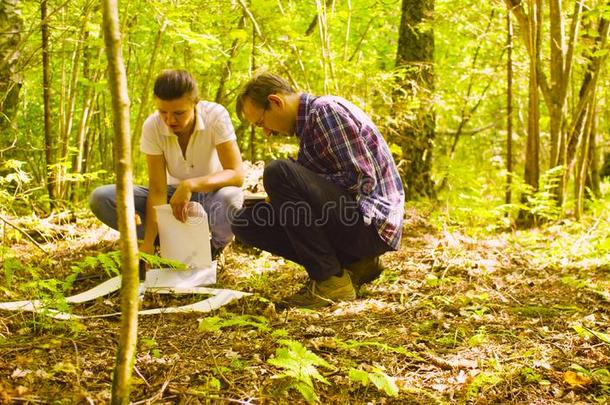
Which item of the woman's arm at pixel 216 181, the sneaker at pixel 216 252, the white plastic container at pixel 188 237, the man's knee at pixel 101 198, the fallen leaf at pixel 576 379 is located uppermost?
the woman's arm at pixel 216 181

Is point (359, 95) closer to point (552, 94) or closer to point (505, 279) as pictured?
point (552, 94)

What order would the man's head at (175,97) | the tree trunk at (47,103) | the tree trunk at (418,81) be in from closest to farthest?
the man's head at (175,97) < the tree trunk at (47,103) < the tree trunk at (418,81)

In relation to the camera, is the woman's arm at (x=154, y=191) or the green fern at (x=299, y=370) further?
the woman's arm at (x=154, y=191)

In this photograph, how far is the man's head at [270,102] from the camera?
3.04m

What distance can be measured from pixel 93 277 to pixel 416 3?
16.5ft

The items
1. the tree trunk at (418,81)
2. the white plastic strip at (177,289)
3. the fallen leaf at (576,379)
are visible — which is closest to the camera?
the fallen leaf at (576,379)

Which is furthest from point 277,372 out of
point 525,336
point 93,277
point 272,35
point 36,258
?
point 272,35

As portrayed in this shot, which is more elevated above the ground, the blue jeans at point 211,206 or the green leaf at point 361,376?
the blue jeans at point 211,206

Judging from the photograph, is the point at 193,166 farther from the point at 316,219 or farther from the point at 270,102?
the point at 316,219

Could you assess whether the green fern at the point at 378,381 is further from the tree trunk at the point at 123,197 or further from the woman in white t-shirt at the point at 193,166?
the woman in white t-shirt at the point at 193,166

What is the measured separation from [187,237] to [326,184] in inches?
34.9

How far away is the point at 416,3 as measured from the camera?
22.1 ft

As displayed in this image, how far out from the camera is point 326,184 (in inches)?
123

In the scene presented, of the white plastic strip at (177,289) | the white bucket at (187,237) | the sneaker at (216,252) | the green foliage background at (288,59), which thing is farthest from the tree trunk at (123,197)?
the green foliage background at (288,59)
